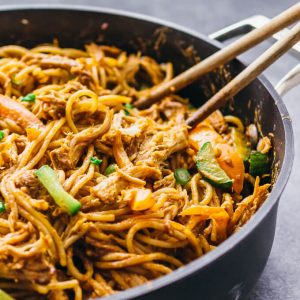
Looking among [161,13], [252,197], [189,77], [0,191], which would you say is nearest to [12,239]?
[0,191]

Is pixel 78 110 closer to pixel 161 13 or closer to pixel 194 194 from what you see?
pixel 194 194

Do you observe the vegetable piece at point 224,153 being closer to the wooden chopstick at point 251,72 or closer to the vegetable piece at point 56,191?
the wooden chopstick at point 251,72

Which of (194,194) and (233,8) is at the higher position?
(233,8)

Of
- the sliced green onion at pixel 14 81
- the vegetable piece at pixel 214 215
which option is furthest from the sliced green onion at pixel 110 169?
the sliced green onion at pixel 14 81

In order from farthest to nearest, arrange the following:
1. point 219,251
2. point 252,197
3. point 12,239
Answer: point 252,197
point 12,239
point 219,251

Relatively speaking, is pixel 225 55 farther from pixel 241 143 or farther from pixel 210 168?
pixel 210 168

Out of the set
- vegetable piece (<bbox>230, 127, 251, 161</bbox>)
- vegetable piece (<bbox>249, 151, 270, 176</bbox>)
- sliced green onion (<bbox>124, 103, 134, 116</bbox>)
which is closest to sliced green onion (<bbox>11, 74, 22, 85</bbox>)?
sliced green onion (<bbox>124, 103, 134, 116</bbox>)

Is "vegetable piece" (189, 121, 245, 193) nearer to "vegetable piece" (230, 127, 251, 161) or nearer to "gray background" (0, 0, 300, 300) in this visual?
"vegetable piece" (230, 127, 251, 161)

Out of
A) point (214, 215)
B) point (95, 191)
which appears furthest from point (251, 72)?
point (95, 191)
